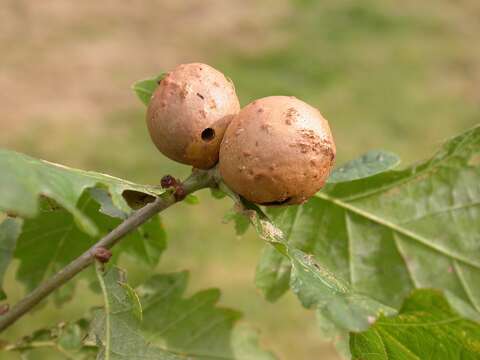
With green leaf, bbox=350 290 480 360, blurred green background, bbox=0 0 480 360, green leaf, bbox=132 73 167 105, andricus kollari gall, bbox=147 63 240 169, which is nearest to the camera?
green leaf, bbox=350 290 480 360

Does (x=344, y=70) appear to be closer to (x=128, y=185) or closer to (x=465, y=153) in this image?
(x=465, y=153)

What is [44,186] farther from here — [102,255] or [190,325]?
[190,325]

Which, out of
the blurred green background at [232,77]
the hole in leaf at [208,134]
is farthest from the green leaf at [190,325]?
the blurred green background at [232,77]

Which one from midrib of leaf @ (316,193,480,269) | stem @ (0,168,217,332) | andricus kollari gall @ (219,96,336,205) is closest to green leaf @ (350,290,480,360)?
andricus kollari gall @ (219,96,336,205)

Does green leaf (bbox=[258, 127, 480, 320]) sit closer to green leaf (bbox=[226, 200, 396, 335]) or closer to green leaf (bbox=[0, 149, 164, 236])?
green leaf (bbox=[226, 200, 396, 335])

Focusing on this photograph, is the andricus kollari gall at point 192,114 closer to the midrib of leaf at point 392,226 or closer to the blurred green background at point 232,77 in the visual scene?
the midrib of leaf at point 392,226

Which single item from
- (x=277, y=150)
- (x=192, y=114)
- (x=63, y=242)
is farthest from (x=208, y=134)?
(x=63, y=242)

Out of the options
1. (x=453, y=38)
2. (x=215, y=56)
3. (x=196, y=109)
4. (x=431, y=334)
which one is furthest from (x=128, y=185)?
(x=453, y=38)
